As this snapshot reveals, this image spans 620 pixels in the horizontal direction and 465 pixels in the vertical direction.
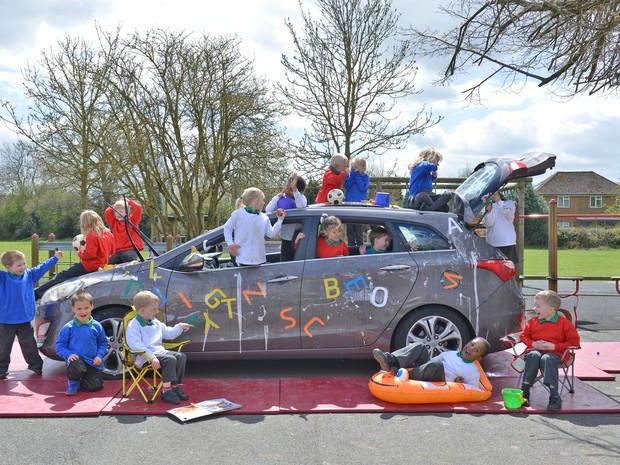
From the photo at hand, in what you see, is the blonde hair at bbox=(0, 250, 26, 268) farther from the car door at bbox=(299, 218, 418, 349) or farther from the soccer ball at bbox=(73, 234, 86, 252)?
the car door at bbox=(299, 218, 418, 349)

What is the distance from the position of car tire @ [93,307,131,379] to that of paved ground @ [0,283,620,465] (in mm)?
1041

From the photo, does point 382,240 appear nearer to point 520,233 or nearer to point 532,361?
point 532,361

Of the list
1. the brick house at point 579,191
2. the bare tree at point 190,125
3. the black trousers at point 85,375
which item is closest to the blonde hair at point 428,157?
the black trousers at point 85,375

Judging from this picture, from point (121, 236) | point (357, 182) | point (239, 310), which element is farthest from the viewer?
point (357, 182)

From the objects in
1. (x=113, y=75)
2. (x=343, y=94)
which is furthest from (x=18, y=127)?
(x=343, y=94)

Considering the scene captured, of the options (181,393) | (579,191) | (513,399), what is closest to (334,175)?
(181,393)

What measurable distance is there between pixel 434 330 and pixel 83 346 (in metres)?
3.33

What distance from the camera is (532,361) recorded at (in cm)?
523

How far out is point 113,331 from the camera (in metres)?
5.84

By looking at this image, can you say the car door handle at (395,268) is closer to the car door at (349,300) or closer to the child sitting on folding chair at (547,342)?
the car door at (349,300)

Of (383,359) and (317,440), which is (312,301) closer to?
(383,359)

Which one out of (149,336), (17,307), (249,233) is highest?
(249,233)

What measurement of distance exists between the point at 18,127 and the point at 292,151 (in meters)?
9.78

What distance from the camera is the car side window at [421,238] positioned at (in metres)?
6.05
